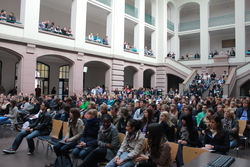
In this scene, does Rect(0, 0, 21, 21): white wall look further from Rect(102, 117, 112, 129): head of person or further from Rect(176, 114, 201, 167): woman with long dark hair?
Rect(176, 114, 201, 167): woman with long dark hair

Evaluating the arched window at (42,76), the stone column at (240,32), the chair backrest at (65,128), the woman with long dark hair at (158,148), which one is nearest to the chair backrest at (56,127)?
the chair backrest at (65,128)

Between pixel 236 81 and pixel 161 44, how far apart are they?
8267 mm

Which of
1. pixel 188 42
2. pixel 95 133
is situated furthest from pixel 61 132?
pixel 188 42

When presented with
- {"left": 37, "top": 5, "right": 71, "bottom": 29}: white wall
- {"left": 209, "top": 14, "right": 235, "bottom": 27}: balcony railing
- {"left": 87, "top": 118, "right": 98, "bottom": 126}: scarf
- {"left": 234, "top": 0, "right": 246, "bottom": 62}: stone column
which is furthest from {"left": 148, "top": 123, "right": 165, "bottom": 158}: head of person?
{"left": 209, "top": 14, "right": 235, "bottom": 27}: balcony railing

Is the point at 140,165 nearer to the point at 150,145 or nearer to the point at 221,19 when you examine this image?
the point at 150,145

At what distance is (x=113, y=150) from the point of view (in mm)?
4043

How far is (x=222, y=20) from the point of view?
21891 mm

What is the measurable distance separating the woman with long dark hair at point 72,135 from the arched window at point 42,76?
15.0 m

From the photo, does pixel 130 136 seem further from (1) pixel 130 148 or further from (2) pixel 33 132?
(2) pixel 33 132

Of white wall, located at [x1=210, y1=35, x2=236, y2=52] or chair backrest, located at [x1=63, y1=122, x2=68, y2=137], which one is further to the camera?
white wall, located at [x1=210, y1=35, x2=236, y2=52]

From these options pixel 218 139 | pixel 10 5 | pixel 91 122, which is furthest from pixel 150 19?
pixel 218 139

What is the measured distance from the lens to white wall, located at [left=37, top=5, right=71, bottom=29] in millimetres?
17172

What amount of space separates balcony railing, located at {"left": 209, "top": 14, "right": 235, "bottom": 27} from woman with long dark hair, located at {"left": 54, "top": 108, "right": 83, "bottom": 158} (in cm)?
2177

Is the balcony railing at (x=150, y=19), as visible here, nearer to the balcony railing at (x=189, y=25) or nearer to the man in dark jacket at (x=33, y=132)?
the balcony railing at (x=189, y=25)
